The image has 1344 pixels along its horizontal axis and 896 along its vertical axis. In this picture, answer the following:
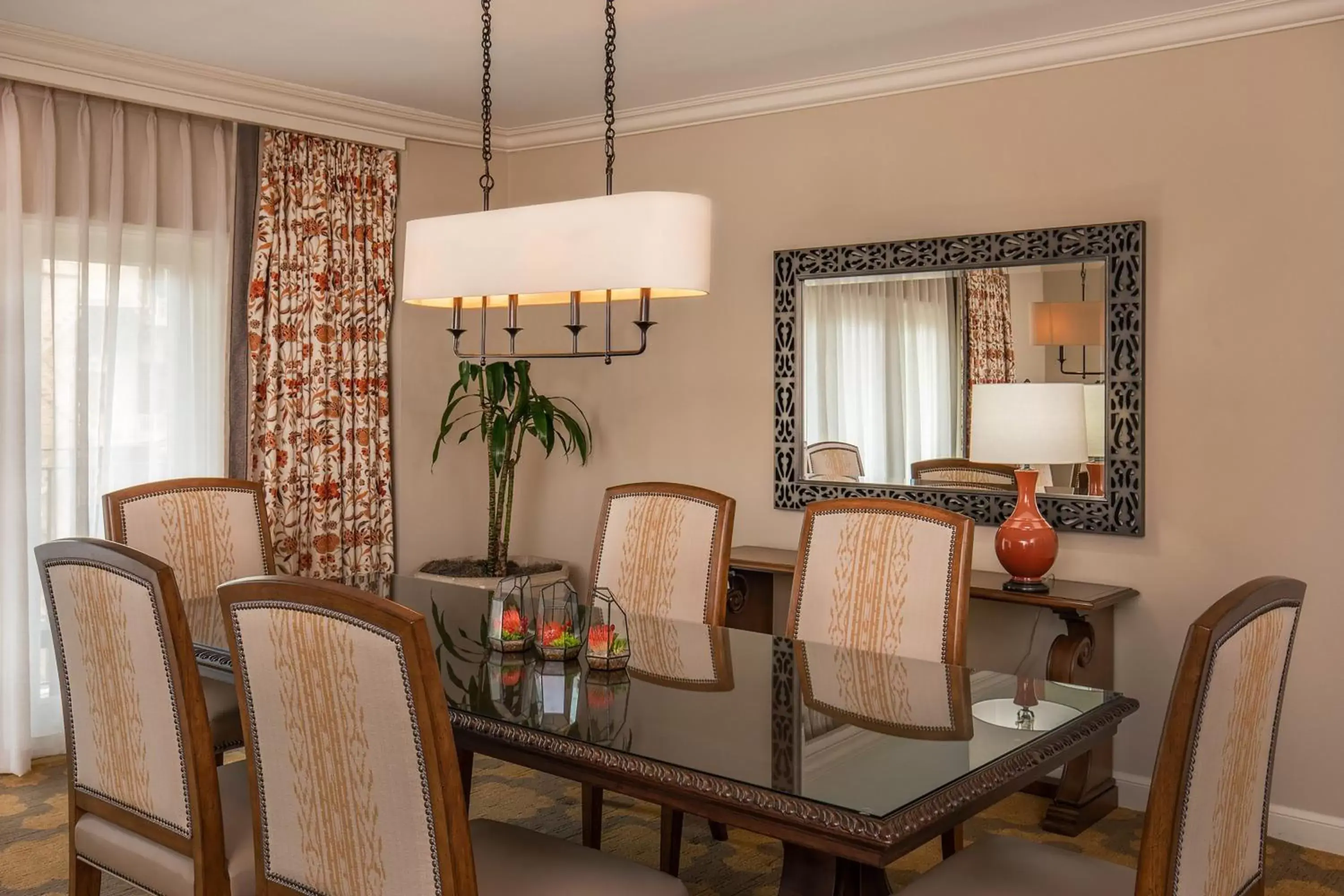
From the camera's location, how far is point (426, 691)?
1.65 m

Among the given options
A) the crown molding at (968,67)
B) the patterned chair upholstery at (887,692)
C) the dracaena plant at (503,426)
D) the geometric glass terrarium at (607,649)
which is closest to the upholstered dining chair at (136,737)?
the geometric glass terrarium at (607,649)

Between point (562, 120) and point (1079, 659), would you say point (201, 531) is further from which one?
point (1079, 659)

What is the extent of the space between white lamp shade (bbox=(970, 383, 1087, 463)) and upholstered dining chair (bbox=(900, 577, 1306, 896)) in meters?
1.67

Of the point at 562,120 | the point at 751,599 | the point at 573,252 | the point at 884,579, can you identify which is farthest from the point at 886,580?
the point at 562,120

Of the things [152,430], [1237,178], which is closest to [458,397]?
[152,430]

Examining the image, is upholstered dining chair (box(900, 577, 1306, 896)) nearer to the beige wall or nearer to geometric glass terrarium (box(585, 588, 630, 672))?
geometric glass terrarium (box(585, 588, 630, 672))

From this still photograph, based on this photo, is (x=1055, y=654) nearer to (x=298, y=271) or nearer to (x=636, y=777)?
(x=636, y=777)

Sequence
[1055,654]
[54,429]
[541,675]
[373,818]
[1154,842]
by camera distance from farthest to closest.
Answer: [54,429] → [1055,654] → [541,675] → [373,818] → [1154,842]

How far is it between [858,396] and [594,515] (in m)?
1.48

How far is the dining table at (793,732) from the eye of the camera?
1758 mm

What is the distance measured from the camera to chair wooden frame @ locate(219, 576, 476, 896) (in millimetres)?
1637

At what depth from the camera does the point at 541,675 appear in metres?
2.47

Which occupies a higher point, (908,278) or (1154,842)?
(908,278)

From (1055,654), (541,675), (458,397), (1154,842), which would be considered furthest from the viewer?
(458,397)
